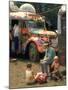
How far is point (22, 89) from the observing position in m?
1.57

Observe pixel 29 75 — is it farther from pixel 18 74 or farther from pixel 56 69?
pixel 56 69

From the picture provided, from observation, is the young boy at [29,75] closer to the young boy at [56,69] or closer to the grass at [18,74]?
the grass at [18,74]

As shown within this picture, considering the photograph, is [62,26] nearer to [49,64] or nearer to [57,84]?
[49,64]

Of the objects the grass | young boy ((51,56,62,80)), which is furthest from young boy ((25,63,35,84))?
young boy ((51,56,62,80))

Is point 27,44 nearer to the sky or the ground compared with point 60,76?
nearer to the sky

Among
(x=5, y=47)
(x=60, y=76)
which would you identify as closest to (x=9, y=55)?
(x=5, y=47)

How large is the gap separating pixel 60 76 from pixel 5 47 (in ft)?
1.62

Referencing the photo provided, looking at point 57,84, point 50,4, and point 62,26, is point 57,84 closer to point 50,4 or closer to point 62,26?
point 62,26

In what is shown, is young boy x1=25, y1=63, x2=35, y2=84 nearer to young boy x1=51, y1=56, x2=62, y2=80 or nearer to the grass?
the grass

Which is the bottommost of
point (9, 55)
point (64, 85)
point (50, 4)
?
point (64, 85)

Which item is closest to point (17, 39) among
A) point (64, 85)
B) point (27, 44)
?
point (27, 44)

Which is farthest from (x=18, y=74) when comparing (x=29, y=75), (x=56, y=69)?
(x=56, y=69)

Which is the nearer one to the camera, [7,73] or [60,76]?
[7,73]

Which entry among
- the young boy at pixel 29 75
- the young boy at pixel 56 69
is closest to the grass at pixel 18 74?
the young boy at pixel 29 75
